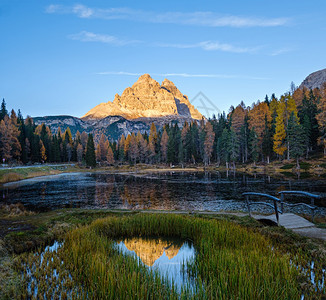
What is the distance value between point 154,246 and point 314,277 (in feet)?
21.3

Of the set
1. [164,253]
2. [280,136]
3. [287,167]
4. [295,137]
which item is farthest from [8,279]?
[280,136]

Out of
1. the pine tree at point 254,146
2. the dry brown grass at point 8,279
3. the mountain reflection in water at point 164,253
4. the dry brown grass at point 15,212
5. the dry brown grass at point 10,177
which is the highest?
the pine tree at point 254,146

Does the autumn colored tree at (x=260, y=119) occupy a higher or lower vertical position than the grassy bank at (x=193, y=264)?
higher

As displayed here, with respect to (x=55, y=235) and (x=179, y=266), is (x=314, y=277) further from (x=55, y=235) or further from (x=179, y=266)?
(x=55, y=235)

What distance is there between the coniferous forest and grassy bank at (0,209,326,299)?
163 feet

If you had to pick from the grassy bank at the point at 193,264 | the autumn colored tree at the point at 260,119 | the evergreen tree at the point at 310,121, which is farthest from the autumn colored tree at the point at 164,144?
the grassy bank at the point at 193,264

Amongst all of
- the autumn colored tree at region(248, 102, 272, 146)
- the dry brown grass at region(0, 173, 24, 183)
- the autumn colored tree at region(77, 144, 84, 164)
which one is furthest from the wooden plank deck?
the autumn colored tree at region(77, 144, 84, 164)

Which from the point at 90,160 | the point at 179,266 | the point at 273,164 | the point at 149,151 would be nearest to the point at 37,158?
the point at 90,160

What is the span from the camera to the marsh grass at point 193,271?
5652 mm

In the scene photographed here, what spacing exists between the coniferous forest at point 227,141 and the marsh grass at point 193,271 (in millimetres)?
50986

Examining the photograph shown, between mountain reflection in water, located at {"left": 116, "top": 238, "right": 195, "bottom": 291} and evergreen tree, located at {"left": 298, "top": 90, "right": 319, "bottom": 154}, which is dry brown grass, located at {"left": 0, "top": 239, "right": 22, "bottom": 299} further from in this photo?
evergreen tree, located at {"left": 298, "top": 90, "right": 319, "bottom": 154}

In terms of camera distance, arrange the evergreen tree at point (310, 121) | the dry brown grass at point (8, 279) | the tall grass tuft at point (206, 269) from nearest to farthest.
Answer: the tall grass tuft at point (206, 269) → the dry brown grass at point (8, 279) → the evergreen tree at point (310, 121)

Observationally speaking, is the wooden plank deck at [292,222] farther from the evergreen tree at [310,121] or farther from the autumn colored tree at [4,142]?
the autumn colored tree at [4,142]

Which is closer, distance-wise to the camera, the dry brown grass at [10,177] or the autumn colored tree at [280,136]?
the dry brown grass at [10,177]
